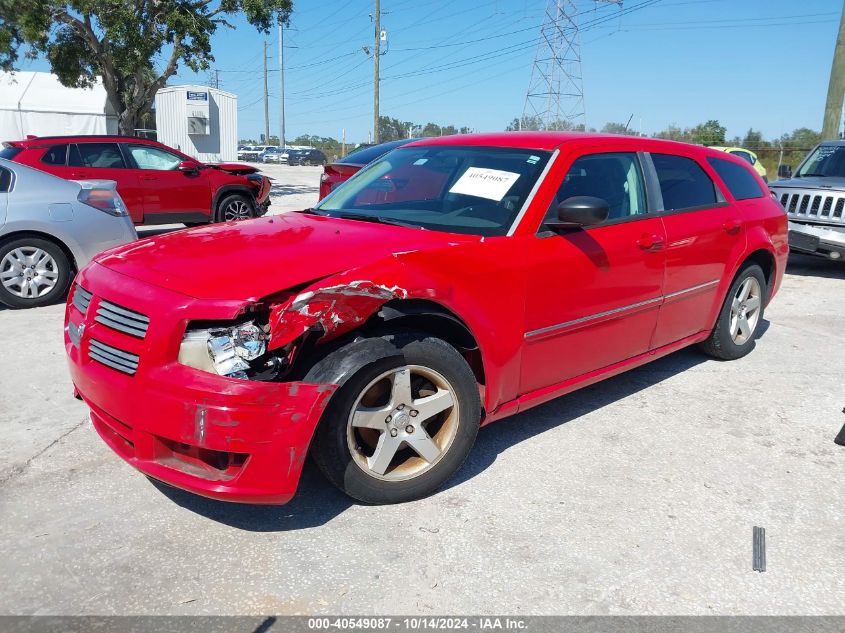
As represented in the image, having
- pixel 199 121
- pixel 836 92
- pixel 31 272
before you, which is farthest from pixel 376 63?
pixel 31 272

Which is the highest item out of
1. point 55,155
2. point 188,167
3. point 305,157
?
point 305,157

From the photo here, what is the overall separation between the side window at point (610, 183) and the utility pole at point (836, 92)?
41.6ft

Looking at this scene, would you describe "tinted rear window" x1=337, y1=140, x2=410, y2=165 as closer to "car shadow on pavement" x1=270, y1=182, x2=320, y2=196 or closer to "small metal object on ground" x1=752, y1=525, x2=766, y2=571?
"small metal object on ground" x1=752, y1=525, x2=766, y2=571

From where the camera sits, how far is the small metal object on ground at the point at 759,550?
2.79 metres

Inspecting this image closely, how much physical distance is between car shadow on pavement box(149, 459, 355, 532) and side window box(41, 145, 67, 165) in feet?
27.6

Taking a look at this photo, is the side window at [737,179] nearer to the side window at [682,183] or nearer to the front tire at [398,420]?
the side window at [682,183]

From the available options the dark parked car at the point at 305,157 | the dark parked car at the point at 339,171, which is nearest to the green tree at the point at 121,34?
the dark parked car at the point at 339,171

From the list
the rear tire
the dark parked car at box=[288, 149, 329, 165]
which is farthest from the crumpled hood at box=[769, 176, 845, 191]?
the dark parked car at box=[288, 149, 329, 165]

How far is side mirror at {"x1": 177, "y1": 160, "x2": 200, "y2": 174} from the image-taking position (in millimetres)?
10984

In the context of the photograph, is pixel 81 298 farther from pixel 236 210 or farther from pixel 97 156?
pixel 236 210

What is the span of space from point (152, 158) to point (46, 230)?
450 cm

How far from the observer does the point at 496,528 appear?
3.01 m

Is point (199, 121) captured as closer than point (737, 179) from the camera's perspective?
No

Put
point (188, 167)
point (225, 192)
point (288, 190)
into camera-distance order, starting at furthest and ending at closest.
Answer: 1. point (288, 190)
2. point (225, 192)
3. point (188, 167)
